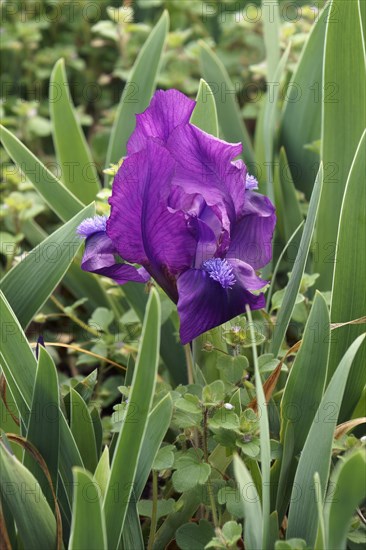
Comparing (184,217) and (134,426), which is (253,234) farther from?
(134,426)

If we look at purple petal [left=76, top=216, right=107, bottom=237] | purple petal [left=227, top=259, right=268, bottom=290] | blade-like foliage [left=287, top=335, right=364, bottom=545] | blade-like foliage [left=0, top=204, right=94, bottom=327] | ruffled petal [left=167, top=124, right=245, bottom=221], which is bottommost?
blade-like foliage [left=287, top=335, right=364, bottom=545]

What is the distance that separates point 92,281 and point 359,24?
0.69 metres

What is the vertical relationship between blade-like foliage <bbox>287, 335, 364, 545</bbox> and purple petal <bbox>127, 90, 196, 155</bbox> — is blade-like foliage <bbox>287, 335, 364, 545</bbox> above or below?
below

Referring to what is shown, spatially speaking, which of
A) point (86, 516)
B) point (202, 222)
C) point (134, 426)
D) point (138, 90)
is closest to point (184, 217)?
point (202, 222)

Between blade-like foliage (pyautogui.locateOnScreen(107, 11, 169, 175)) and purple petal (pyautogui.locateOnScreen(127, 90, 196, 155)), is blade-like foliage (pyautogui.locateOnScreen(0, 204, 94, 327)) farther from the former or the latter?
blade-like foliage (pyautogui.locateOnScreen(107, 11, 169, 175))

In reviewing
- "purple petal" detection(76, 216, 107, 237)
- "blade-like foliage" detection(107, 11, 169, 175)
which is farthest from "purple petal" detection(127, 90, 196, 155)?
"blade-like foliage" detection(107, 11, 169, 175)

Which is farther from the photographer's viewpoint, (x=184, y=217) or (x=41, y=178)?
(x=41, y=178)

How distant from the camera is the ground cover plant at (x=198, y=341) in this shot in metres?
0.89

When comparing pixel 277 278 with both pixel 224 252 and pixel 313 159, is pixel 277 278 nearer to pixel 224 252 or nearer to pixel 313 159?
pixel 313 159

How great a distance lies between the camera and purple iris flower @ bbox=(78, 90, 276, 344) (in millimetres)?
945

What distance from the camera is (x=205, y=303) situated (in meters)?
0.95

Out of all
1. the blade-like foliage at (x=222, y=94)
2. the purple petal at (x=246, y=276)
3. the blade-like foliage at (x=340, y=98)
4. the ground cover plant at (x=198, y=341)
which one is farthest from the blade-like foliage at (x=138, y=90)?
the purple petal at (x=246, y=276)

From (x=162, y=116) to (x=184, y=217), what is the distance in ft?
0.46

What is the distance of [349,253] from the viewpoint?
1126mm
